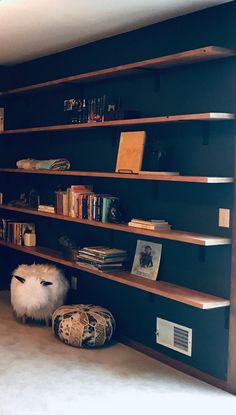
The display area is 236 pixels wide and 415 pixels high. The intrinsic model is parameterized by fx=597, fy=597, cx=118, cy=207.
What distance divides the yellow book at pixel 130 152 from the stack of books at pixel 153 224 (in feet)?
1.14

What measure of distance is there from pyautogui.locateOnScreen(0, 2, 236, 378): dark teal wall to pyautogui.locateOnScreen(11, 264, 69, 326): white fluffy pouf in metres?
0.26

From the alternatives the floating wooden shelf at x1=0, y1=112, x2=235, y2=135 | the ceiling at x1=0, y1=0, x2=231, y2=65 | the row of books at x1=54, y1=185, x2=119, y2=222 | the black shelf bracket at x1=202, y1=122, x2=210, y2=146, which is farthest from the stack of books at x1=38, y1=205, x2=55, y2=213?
the black shelf bracket at x1=202, y1=122, x2=210, y2=146

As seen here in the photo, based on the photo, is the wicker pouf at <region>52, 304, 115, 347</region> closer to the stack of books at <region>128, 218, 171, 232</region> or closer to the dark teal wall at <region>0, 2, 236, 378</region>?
the dark teal wall at <region>0, 2, 236, 378</region>

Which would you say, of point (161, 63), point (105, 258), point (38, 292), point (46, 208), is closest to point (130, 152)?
point (161, 63)

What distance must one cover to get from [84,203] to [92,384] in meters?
1.49

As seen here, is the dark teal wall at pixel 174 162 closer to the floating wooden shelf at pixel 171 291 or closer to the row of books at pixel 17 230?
the floating wooden shelf at pixel 171 291

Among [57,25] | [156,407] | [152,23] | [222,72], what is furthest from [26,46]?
[156,407]

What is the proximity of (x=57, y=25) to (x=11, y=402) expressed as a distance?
256cm

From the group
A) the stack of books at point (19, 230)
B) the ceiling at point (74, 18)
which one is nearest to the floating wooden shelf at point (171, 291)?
the stack of books at point (19, 230)

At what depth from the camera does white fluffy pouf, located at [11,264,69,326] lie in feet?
15.6

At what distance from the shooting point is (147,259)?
4262 millimetres

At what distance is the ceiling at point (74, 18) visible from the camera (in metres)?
3.67

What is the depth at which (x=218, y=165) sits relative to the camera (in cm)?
365

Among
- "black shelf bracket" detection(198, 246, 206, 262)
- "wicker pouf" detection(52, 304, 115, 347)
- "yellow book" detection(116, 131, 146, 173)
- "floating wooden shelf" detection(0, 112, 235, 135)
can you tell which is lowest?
"wicker pouf" detection(52, 304, 115, 347)
